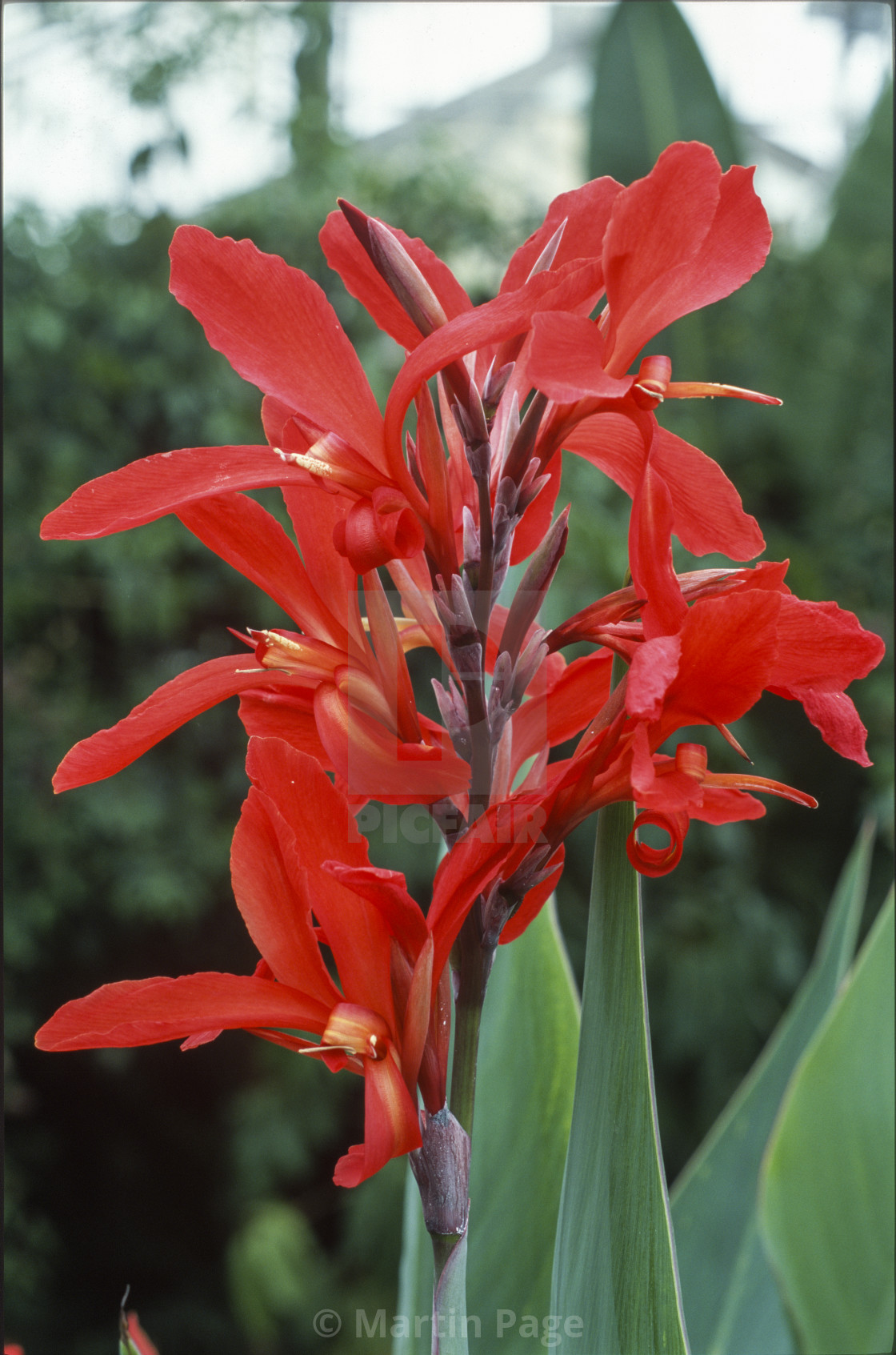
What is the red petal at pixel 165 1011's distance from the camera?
0.20 metres

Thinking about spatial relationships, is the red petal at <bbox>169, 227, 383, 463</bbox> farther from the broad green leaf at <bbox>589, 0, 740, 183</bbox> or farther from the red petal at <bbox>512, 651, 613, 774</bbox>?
the broad green leaf at <bbox>589, 0, 740, 183</bbox>

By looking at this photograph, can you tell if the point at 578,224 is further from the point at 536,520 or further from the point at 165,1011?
the point at 165,1011

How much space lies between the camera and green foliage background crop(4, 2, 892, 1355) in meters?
0.80

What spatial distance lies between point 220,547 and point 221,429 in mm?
595

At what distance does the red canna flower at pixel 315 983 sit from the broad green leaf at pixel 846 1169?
0.61 ft

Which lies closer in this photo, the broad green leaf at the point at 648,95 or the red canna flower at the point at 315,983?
the red canna flower at the point at 315,983

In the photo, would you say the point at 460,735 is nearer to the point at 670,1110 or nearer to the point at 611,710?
the point at 611,710

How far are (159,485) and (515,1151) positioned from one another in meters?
0.24

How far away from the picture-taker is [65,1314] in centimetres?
73

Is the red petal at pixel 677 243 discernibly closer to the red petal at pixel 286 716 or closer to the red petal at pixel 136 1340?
the red petal at pixel 286 716

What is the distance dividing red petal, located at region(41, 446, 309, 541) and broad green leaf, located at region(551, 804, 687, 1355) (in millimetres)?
102

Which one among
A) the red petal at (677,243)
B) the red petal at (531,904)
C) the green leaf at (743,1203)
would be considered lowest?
the green leaf at (743,1203)

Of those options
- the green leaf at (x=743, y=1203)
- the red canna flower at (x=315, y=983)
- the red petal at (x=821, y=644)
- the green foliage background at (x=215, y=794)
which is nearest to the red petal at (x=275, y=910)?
the red canna flower at (x=315, y=983)

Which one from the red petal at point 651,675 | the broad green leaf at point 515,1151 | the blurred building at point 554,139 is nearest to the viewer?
the red petal at point 651,675
